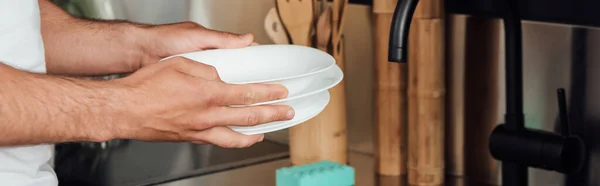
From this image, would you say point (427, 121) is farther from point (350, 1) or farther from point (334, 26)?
point (350, 1)

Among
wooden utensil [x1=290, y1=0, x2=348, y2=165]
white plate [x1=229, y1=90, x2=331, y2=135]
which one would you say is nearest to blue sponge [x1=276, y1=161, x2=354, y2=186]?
wooden utensil [x1=290, y1=0, x2=348, y2=165]

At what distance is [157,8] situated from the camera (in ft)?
4.75

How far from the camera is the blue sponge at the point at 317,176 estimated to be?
1136 millimetres

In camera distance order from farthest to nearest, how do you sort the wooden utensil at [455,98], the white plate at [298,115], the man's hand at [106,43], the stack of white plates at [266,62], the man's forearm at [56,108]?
1. the wooden utensil at [455,98]
2. the man's hand at [106,43]
3. the stack of white plates at [266,62]
4. the white plate at [298,115]
5. the man's forearm at [56,108]

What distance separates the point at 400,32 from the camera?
2.96 feet

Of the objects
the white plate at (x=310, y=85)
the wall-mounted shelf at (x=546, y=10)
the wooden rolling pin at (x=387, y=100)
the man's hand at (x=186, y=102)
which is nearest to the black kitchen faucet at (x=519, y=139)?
the wall-mounted shelf at (x=546, y=10)

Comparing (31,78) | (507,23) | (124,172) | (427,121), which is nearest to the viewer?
(31,78)

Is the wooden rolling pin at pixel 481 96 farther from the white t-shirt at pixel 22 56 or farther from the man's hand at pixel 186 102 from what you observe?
the white t-shirt at pixel 22 56

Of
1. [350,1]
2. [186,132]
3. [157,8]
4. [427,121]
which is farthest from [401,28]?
[157,8]

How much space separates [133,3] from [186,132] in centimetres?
59

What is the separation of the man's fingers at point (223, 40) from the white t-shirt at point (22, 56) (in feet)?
0.69

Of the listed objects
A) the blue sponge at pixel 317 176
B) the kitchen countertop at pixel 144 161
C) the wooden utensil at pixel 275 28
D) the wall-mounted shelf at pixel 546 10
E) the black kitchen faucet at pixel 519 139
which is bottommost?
the kitchen countertop at pixel 144 161

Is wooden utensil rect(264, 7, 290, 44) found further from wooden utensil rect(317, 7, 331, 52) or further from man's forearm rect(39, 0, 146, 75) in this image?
man's forearm rect(39, 0, 146, 75)

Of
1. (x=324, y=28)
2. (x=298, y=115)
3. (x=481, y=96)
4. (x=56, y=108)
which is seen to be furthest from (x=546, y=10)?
(x=56, y=108)
